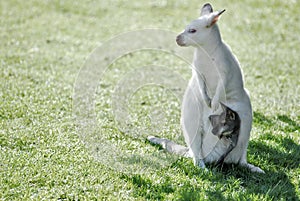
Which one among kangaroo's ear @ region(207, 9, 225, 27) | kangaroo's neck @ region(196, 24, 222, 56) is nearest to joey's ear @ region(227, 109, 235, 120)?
kangaroo's neck @ region(196, 24, 222, 56)

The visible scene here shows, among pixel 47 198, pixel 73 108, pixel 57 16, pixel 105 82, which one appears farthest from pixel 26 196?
pixel 57 16

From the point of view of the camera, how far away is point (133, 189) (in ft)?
14.4

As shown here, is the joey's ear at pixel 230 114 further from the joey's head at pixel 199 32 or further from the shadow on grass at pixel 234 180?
the joey's head at pixel 199 32

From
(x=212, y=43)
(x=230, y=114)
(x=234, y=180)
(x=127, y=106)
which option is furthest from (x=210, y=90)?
(x=127, y=106)

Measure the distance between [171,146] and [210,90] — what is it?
0.89 m

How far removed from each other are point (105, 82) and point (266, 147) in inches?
115

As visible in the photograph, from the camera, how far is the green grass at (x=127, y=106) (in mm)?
4453

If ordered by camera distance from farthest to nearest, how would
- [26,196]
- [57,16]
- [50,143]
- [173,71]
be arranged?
[57,16] < [173,71] < [50,143] < [26,196]

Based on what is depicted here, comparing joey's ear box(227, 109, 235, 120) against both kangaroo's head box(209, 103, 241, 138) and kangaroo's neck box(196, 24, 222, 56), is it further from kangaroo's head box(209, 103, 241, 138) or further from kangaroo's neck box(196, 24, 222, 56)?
kangaroo's neck box(196, 24, 222, 56)

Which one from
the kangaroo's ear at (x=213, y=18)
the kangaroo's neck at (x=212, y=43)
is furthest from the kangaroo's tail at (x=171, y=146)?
the kangaroo's ear at (x=213, y=18)

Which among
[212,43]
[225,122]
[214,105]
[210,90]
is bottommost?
[225,122]

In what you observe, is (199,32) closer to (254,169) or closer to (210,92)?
(210,92)

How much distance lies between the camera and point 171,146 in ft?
17.0

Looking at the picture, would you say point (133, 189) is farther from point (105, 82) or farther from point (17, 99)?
point (105, 82)
